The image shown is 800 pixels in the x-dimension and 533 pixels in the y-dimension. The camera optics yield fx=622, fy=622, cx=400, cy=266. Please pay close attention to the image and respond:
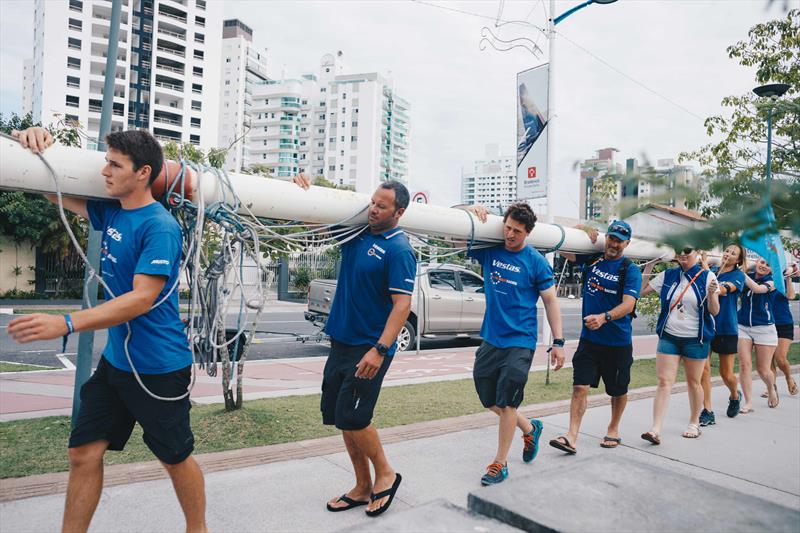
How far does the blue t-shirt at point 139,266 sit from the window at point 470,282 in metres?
10.5

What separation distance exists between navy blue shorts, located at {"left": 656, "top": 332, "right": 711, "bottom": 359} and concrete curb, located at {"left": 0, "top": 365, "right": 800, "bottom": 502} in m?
1.42

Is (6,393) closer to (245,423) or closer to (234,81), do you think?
(245,423)

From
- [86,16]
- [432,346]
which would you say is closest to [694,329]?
[432,346]

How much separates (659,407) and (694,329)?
793 mm

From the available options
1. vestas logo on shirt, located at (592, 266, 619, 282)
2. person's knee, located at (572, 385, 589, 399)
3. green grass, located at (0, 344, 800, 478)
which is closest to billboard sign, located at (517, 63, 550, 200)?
green grass, located at (0, 344, 800, 478)

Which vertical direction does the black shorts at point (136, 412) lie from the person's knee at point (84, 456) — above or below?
above

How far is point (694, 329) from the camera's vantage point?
227 inches

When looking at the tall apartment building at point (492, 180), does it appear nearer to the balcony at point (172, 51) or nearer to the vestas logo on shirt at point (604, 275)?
the vestas logo on shirt at point (604, 275)

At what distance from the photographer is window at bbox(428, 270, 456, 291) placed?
1277 cm

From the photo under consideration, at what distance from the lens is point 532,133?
13.0 m

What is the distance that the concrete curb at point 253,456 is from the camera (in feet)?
12.7

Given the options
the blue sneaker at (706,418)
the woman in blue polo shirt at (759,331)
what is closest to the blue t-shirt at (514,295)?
the blue sneaker at (706,418)

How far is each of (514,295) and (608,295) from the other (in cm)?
121

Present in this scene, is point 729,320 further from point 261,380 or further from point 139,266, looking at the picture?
point 139,266
